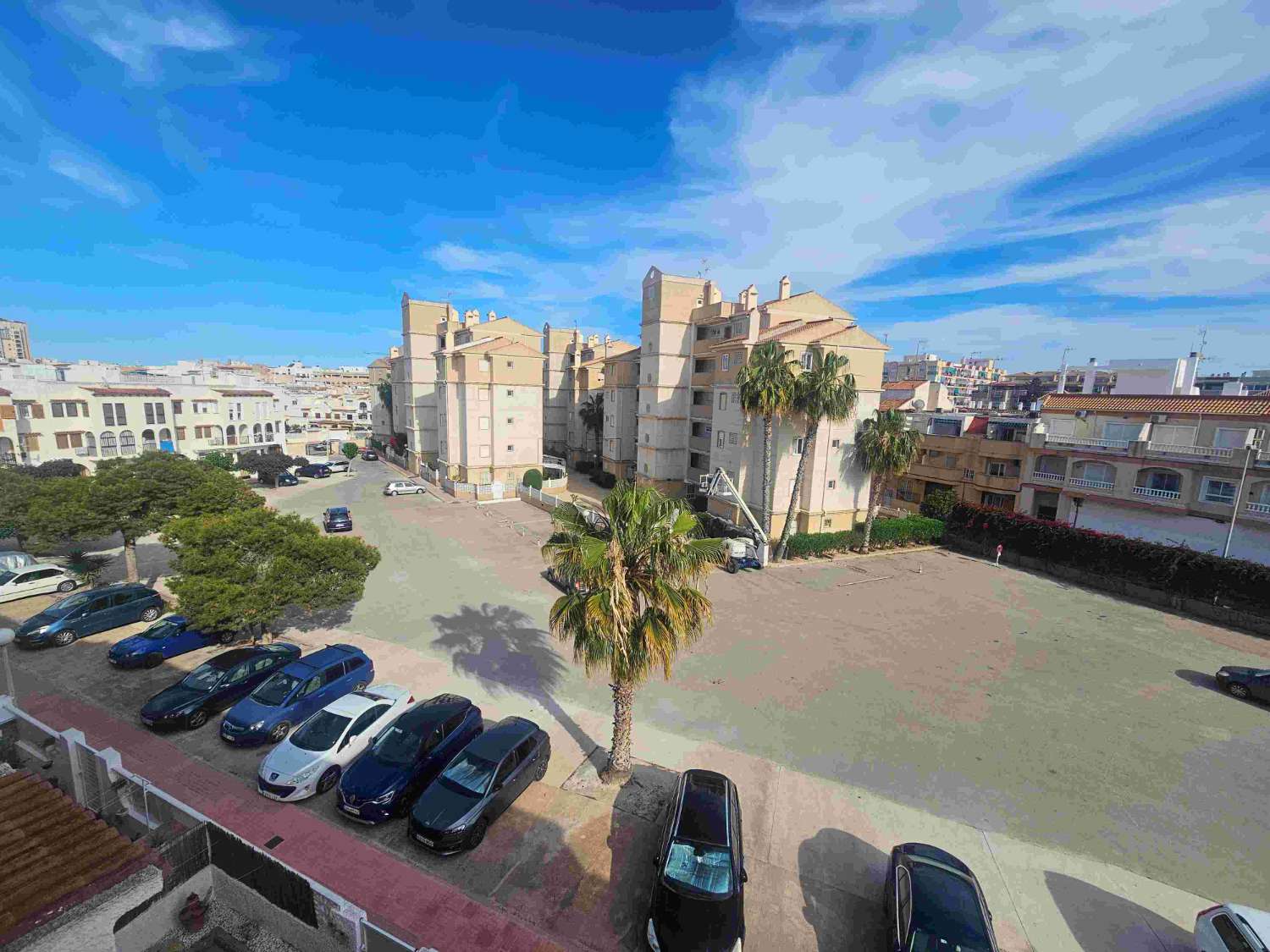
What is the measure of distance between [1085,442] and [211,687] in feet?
136

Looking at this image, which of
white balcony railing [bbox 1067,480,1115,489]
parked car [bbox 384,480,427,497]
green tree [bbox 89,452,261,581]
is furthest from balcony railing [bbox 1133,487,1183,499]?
parked car [bbox 384,480,427,497]

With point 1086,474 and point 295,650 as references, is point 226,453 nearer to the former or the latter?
point 295,650

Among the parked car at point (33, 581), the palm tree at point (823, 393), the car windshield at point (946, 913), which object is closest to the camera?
the car windshield at point (946, 913)

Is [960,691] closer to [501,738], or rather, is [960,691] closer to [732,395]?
[501,738]

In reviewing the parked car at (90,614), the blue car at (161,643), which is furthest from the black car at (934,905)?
the parked car at (90,614)

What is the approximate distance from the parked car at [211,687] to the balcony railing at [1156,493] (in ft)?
129

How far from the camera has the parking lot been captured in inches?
370

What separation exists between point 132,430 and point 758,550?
156 feet

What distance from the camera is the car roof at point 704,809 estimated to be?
9039mm

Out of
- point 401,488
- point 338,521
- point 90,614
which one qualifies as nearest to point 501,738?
point 90,614

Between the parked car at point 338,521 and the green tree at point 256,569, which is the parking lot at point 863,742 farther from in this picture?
the parked car at point 338,521

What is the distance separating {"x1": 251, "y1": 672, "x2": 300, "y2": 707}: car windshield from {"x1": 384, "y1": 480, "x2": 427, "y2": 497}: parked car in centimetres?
3242

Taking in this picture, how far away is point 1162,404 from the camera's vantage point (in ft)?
Result: 97.6

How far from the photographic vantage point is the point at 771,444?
97.3ft
